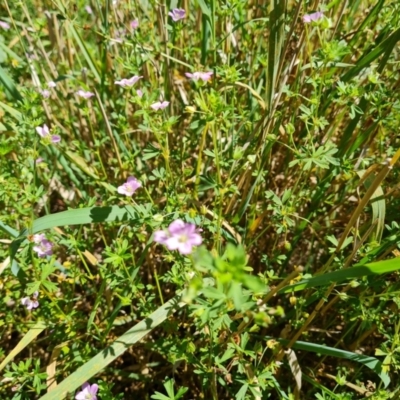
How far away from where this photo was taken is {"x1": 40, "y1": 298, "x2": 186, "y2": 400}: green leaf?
1.54 m

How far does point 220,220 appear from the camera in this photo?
1366mm

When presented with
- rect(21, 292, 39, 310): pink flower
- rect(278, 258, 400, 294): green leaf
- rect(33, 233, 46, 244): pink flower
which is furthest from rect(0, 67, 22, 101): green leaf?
rect(278, 258, 400, 294): green leaf

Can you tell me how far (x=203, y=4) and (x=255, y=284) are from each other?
51.9 inches

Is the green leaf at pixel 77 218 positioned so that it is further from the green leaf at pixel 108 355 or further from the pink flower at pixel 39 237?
the green leaf at pixel 108 355

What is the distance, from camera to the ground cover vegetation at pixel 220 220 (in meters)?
1.55

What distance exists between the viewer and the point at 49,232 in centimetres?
185

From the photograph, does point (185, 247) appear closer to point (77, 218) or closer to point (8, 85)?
point (77, 218)

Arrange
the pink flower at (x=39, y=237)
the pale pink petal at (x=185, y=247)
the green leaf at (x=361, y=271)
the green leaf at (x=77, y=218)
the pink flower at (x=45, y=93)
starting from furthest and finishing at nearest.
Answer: the pink flower at (x=45, y=93), the pink flower at (x=39, y=237), the green leaf at (x=77, y=218), the green leaf at (x=361, y=271), the pale pink petal at (x=185, y=247)

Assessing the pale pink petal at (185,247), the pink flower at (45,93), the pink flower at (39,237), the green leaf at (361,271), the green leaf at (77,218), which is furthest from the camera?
the pink flower at (45,93)

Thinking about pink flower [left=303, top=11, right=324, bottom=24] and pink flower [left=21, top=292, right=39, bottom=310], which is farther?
pink flower [left=21, top=292, right=39, bottom=310]

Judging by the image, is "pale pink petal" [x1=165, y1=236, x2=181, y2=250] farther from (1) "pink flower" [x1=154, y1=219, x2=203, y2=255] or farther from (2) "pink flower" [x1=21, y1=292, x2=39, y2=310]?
(2) "pink flower" [x1=21, y1=292, x2=39, y2=310]

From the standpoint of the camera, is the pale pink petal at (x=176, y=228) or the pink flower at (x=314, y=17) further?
the pink flower at (x=314, y=17)

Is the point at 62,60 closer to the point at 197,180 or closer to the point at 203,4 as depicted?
the point at 203,4

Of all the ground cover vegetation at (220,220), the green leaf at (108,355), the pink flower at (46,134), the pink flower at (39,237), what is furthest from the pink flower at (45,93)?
the green leaf at (108,355)
